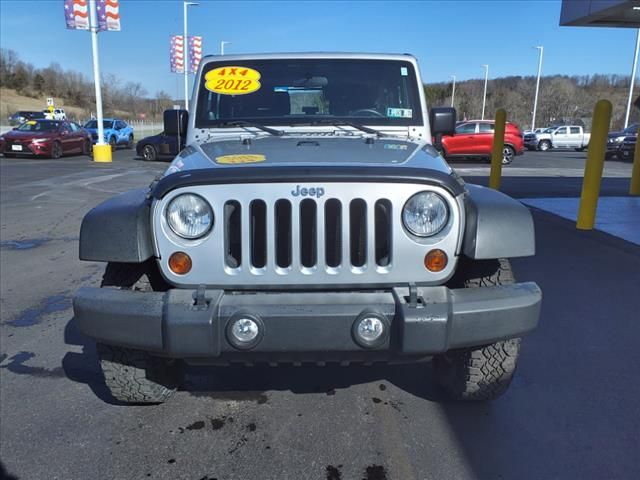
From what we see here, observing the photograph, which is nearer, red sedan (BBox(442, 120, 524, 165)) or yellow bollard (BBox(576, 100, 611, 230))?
yellow bollard (BBox(576, 100, 611, 230))

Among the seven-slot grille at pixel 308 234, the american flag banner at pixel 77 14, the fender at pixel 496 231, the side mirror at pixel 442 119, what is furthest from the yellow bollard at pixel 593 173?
the american flag banner at pixel 77 14

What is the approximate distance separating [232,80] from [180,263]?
1907mm

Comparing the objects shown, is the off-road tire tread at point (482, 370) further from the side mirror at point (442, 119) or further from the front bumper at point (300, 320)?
the side mirror at point (442, 119)

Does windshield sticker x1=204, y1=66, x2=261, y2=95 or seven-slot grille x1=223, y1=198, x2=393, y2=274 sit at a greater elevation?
windshield sticker x1=204, y1=66, x2=261, y2=95

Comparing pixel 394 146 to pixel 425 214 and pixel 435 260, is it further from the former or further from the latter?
pixel 435 260

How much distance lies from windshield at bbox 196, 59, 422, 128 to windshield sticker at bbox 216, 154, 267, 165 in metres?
1.00

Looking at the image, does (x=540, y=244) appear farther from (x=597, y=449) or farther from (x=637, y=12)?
(x=637, y=12)

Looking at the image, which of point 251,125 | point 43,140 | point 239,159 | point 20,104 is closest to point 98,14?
point 43,140

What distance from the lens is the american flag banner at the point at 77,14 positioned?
1872cm

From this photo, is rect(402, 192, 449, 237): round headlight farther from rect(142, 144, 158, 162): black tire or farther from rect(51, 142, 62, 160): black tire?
rect(51, 142, 62, 160): black tire

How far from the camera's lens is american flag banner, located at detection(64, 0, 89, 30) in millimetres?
18719

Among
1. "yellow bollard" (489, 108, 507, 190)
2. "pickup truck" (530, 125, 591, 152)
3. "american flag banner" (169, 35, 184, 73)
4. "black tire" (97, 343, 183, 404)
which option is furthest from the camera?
"pickup truck" (530, 125, 591, 152)

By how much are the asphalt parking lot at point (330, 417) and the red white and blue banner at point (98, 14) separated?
1731cm

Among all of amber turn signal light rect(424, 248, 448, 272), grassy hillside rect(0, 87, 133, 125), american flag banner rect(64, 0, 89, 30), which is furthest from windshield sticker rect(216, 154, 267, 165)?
grassy hillside rect(0, 87, 133, 125)
